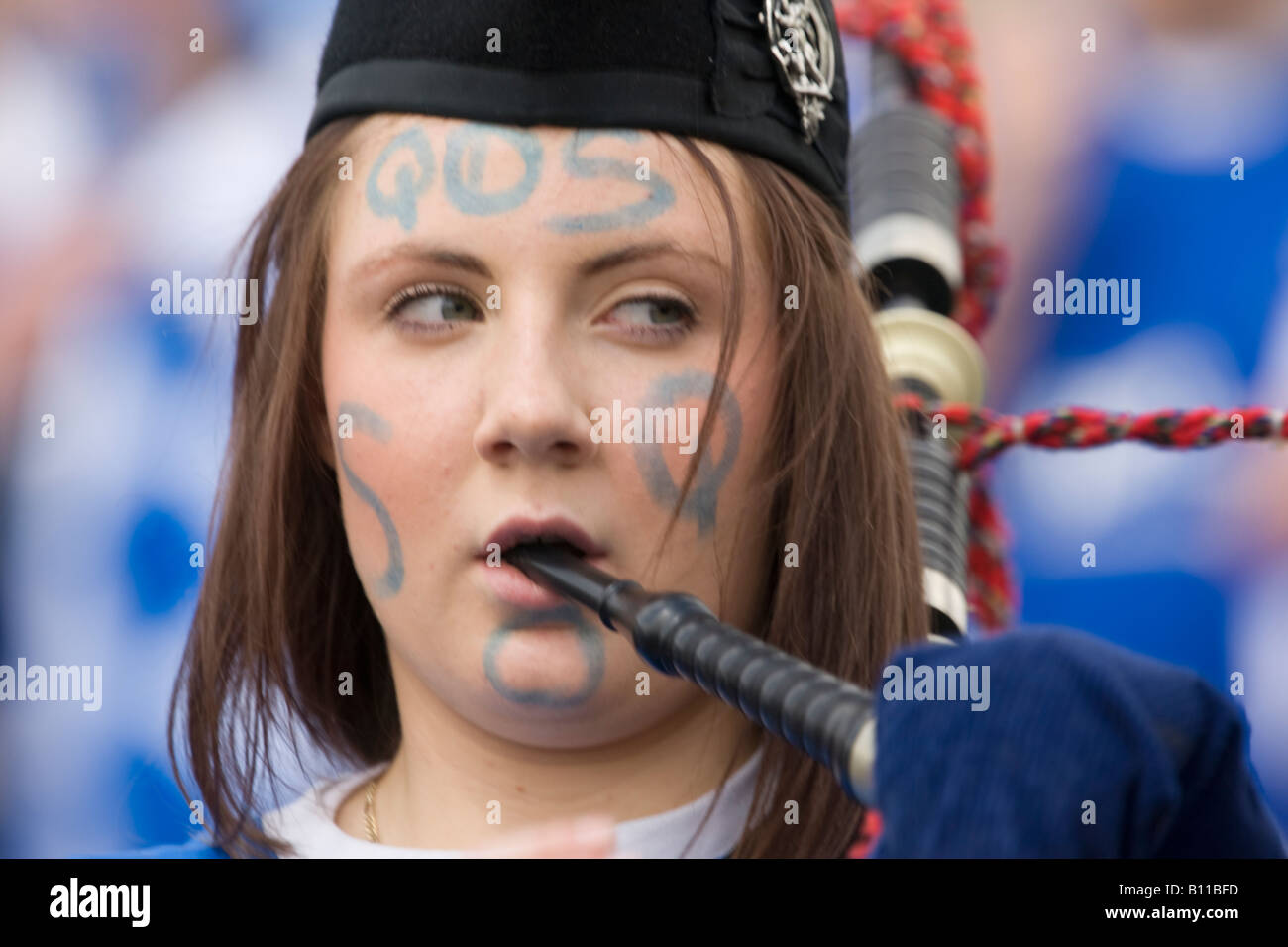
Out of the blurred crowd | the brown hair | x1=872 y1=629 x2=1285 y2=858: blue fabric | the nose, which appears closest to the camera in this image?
x1=872 y1=629 x2=1285 y2=858: blue fabric

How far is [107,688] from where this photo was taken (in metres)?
1.70

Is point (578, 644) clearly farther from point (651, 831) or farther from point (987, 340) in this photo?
point (987, 340)

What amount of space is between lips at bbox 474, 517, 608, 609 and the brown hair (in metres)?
0.06

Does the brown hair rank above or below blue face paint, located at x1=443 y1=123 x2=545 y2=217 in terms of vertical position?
below

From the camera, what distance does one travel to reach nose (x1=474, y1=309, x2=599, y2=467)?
0.96 m

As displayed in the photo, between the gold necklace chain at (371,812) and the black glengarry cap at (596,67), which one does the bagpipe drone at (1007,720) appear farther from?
the gold necklace chain at (371,812)

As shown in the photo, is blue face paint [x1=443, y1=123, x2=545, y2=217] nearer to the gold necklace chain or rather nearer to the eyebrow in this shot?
the eyebrow

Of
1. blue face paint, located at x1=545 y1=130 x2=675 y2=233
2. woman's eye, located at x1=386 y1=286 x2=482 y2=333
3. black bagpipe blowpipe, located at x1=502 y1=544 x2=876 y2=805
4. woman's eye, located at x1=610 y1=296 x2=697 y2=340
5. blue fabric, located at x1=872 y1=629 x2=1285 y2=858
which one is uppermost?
blue face paint, located at x1=545 y1=130 x2=675 y2=233

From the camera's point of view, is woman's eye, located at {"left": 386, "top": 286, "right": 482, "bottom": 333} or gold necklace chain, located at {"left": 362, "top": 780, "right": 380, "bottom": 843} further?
gold necklace chain, located at {"left": 362, "top": 780, "right": 380, "bottom": 843}

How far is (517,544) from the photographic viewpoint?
99 centimetres

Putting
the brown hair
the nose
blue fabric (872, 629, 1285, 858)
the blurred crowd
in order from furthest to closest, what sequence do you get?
the blurred crowd
the brown hair
the nose
blue fabric (872, 629, 1285, 858)

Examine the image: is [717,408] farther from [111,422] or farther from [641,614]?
[111,422]

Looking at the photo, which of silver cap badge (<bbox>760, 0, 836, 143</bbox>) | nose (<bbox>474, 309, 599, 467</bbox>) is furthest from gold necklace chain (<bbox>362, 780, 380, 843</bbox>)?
silver cap badge (<bbox>760, 0, 836, 143</bbox>)
